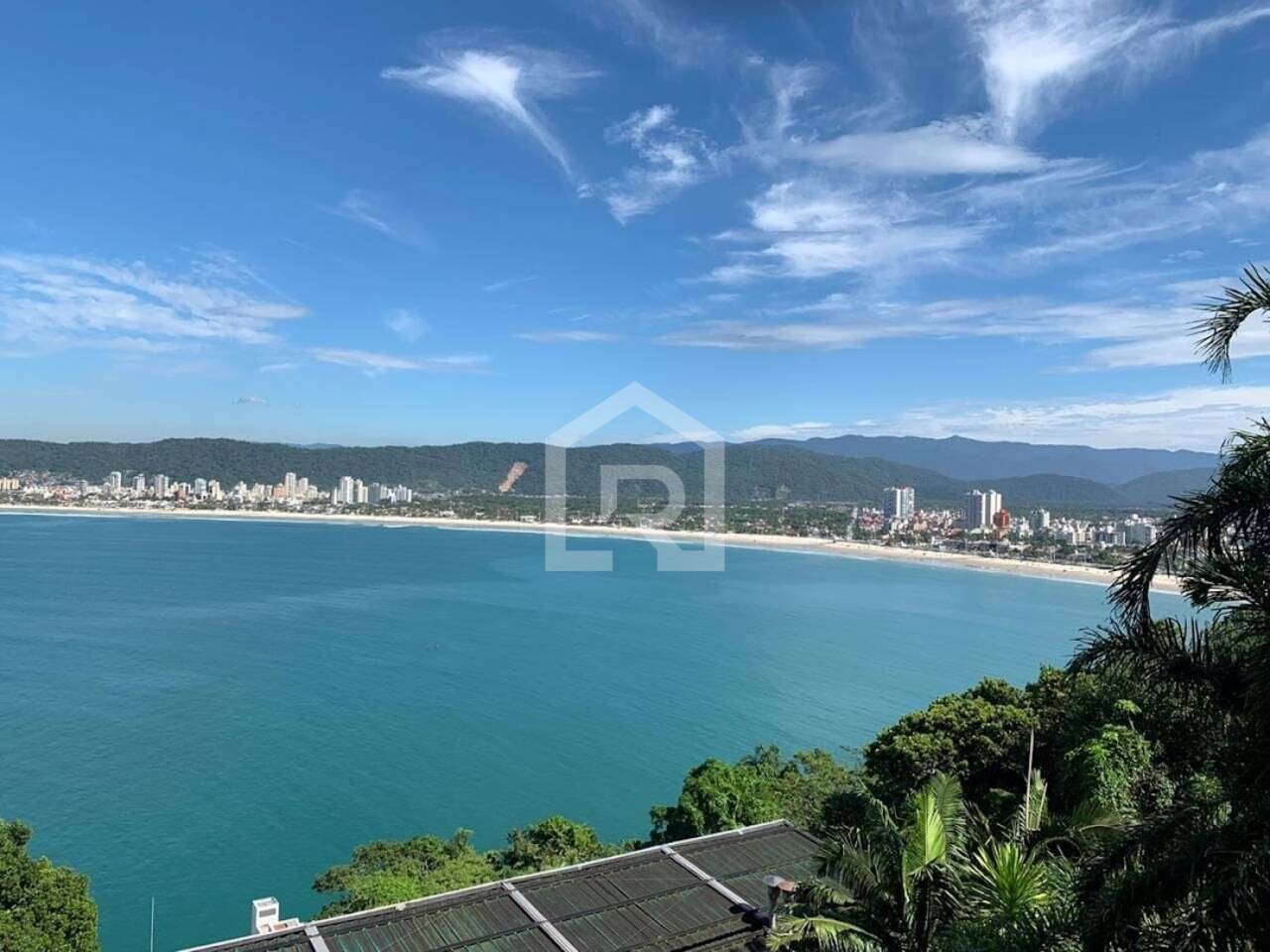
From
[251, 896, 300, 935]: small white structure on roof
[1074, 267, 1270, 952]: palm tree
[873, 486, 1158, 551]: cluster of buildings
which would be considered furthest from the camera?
[873, 486, 1158, 551]: cluster of buildings

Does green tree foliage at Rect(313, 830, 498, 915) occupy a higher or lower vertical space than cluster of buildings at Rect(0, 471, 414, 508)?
lower

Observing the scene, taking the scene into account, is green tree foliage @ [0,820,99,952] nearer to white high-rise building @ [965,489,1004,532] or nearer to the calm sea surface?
the calm sea surface

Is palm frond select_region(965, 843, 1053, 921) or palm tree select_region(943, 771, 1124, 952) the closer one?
palm tree select_region(943, 771, 1124, 952)

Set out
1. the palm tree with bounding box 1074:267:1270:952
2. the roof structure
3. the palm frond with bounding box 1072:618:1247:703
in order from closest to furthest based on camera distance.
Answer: the palm tree with bounding box 1074:267:1270:952 → the palm frond with bounding box 1072:618:1247:703 → the roof structure

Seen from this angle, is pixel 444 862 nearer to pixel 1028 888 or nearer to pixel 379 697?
pixel 1028 888

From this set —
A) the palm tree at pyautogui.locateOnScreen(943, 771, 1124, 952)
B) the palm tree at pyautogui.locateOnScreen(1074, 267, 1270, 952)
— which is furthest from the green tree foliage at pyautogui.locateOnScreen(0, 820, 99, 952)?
the palm tree at pyautogui.locateOnScreen(1074, 267, 1270, 952)

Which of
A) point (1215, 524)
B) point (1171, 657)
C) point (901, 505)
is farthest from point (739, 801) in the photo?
point (901, 505)

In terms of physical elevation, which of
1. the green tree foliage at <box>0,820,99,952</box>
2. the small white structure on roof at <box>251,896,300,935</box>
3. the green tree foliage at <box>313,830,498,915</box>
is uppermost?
the small white structure on roof at <box>251,896,300,935</box>
